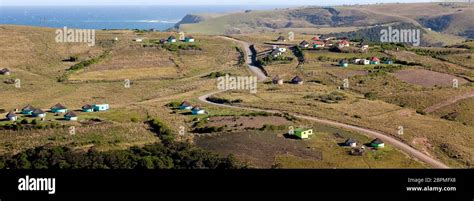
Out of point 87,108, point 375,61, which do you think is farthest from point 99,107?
point 375,61

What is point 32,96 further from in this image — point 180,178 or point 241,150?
point 180,178

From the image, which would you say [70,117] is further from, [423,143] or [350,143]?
[423,143]

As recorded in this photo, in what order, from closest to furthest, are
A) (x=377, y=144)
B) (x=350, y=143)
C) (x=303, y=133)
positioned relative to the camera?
1. (x=377, y=144)
2. (x=350, y=143)
3. (x=303, y=133)

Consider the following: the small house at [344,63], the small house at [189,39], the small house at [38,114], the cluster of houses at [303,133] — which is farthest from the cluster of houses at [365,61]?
the small house at [38,114]

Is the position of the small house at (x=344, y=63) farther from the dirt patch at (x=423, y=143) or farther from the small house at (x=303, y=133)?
the small house at (x=303, y=133)

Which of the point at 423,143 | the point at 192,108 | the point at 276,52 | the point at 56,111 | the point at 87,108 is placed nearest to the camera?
the point at 423,143
